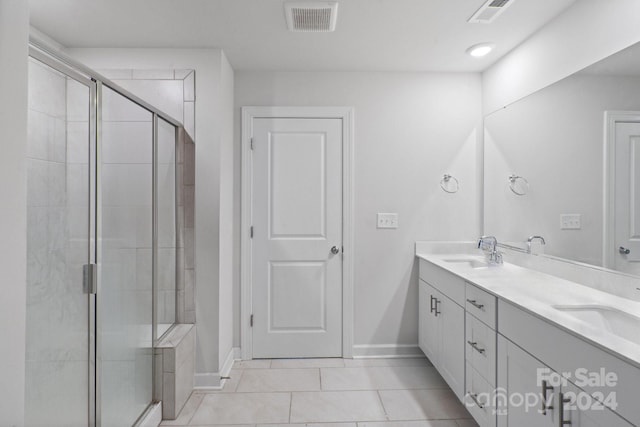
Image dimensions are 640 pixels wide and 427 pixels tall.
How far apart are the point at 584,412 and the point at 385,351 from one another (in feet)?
6.37

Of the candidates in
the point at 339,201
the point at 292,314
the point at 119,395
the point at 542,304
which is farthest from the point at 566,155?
the point at 119,395

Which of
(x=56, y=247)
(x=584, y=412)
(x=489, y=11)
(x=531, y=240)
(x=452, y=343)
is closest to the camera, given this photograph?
(x=584, y=412)

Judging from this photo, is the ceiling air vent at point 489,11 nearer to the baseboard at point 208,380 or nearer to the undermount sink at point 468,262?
the undermount sink at point 468,262

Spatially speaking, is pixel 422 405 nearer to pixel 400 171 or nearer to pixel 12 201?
pixel 400 171

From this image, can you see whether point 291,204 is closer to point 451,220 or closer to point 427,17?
point 451,220

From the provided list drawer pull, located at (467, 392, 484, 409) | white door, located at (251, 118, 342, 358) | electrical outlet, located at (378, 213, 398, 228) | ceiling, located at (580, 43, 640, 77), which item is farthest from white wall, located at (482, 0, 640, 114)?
drawer pull, located at (467, 392, 484, 409)

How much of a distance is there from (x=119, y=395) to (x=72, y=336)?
520 mm

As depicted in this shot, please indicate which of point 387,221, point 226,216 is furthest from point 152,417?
point 387,221

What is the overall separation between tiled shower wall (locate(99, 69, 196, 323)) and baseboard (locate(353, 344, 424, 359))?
135cm

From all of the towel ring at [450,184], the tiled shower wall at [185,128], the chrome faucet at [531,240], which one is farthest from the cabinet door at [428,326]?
the tiled shower wall at [185,128]

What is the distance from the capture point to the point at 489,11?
2100 mm

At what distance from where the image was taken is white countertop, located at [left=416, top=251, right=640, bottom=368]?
1141mm

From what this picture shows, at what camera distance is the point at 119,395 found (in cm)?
179

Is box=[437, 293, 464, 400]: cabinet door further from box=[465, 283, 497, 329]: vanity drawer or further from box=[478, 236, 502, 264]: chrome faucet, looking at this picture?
box=[478, 236, 502, 264]: chrome faucet
